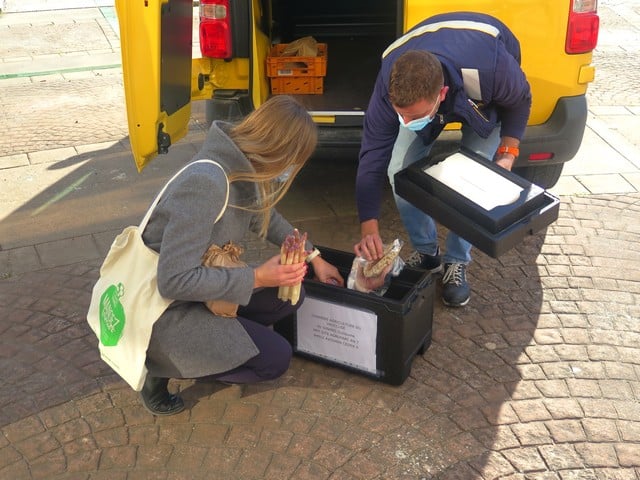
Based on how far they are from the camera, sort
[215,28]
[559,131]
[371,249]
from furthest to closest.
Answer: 1. [215,28]
2. [559,131]
3. [371,249]

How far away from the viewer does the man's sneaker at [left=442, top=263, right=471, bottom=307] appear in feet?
12.1

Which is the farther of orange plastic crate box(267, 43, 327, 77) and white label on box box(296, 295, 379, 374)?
orange plastic crate box(267, 43, 327, 77)

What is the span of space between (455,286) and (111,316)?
1.78m

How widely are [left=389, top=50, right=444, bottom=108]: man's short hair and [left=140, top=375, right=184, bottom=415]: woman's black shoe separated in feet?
4.98

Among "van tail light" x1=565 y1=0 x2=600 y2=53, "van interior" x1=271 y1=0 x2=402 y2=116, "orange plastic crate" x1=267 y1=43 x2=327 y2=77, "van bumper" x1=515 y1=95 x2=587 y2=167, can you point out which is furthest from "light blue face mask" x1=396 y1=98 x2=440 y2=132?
"van interior" x1=271 y1=0 x2=402 y2=116

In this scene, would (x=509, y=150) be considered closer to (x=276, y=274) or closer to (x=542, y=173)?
(x=542, y=173)

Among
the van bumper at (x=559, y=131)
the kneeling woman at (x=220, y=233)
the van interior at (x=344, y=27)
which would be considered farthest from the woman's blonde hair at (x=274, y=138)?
the van interior at (x=344, y=27)

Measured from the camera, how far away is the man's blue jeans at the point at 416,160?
354cm

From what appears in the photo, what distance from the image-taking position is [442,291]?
12.5ft

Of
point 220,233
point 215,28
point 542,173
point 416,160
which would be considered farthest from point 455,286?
point 215,28

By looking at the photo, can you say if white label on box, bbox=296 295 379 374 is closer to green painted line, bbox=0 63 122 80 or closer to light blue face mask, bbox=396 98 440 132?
light blue face mask, bbox=396 98 440 132

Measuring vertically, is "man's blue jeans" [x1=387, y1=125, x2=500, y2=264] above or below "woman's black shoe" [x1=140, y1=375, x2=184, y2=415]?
above

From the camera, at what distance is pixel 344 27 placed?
7.04m

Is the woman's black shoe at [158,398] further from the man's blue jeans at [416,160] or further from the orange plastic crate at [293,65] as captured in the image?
the orange plastic crate at [293,65]
